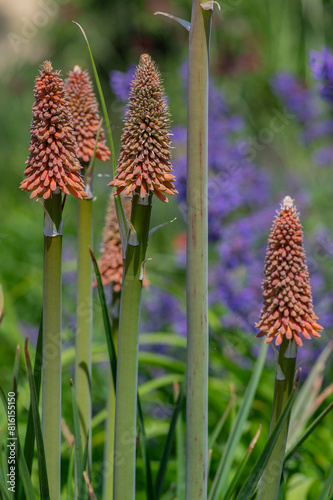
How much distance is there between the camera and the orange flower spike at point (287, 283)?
37.5 inches

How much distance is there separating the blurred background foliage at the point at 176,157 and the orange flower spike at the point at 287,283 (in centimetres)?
36

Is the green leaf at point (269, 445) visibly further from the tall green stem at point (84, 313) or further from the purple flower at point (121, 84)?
the purple flower at point (121, 84)

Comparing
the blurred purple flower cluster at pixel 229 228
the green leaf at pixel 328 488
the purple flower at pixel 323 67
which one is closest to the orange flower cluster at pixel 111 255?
the green leaf at pixel 328 488

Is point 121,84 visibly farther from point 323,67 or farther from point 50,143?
point 50,143

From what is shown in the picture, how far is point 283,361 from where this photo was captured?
972mm


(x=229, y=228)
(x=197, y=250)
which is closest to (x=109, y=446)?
(x=197, y=250)

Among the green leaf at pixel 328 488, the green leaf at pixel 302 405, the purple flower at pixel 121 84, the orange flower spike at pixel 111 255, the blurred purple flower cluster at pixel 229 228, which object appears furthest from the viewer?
the blurred purple flower cluster at pixel 229 228

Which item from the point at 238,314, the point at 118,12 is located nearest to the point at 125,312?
the point at 238,314

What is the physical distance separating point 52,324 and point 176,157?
3102 mm

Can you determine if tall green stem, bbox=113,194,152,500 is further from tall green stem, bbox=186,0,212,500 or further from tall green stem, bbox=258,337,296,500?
tall green stem, bbox=258,337,296,500

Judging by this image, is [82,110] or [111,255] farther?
[111,255]

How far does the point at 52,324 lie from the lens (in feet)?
3.12

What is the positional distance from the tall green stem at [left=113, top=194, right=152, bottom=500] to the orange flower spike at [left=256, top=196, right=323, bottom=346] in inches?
8.3

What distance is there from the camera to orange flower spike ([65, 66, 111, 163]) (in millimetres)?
1124
